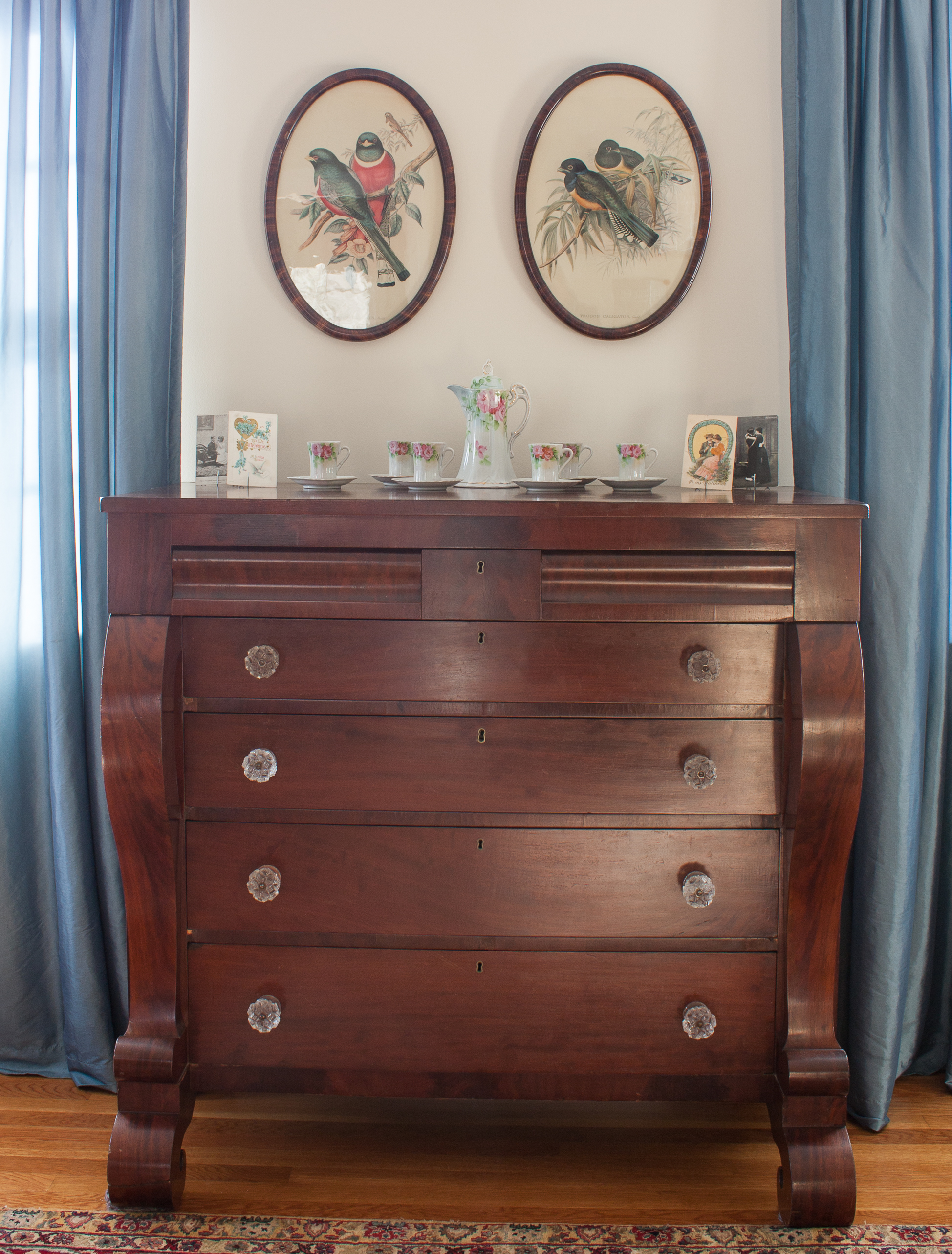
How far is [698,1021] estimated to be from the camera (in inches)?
58.9

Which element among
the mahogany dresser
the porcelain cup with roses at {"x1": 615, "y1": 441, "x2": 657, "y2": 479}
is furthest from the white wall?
the mahogany dresser

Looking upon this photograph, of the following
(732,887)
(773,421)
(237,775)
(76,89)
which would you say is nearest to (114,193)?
(76,89)

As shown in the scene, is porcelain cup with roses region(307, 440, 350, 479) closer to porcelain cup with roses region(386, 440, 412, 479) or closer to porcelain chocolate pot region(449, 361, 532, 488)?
porcelain cup with roses region(386, 440, 412, 479)

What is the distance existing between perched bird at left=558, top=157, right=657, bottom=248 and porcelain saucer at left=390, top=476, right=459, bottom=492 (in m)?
0.75

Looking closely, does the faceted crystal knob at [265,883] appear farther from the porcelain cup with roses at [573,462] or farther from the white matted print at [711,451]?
the white matted print at [711,451]

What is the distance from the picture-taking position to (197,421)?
182cm

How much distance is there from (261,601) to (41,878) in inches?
40.4

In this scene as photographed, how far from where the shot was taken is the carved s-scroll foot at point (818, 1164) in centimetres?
150

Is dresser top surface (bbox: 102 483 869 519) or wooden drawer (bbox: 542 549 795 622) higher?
dresser top surface (bbox: 102 483 869 519)

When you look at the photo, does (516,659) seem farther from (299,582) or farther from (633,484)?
(633,484)

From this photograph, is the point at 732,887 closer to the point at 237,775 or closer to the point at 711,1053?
the point at 711,1053

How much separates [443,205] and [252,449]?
72 cm

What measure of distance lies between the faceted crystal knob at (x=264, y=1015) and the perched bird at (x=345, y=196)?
1524mm

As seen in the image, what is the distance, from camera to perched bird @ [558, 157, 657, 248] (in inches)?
78.3
